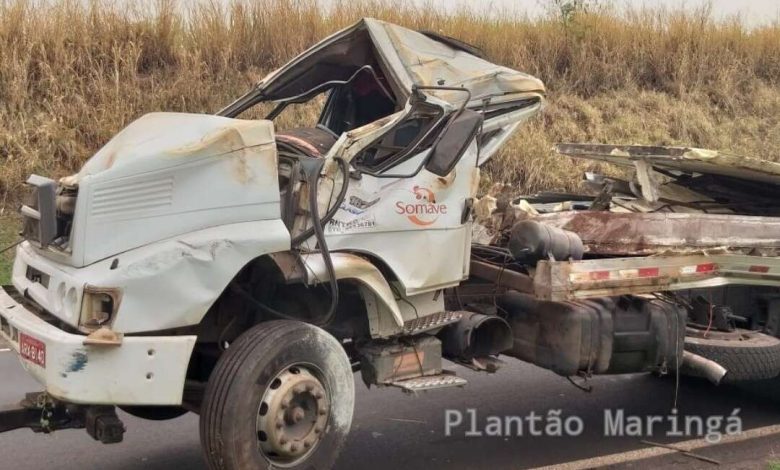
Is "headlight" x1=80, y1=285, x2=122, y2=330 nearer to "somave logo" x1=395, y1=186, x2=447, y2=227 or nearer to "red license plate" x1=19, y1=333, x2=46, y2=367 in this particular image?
"red license plate" x1=19, y1=333, x2=46, y2=367

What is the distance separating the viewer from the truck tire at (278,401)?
3572 millimetres

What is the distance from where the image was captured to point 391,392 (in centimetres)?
619

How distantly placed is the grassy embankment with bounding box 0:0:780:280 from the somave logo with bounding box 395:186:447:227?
672 cm

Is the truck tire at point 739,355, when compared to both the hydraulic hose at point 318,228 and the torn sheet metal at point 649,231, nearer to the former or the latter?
the torn sheet metal at point 649,231

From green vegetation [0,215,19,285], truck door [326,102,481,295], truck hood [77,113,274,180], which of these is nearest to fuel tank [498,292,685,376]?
truck door [326,102,481,295]

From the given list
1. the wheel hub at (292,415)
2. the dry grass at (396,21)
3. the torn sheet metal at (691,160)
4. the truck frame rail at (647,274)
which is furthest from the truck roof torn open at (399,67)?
the dry grass at (396,21)

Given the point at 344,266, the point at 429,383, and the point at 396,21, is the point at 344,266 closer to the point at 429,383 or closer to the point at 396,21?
the point at 429,383

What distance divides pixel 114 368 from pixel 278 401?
713mm

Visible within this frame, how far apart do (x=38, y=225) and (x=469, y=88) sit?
8.26 ft

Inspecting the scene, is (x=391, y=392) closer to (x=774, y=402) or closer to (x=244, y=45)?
(x=774, y=402)

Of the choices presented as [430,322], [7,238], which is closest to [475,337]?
[430,322]

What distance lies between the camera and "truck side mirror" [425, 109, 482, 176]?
450 cm

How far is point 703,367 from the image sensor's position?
5.11 metres

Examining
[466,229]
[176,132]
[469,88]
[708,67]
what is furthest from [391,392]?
[708,67]
